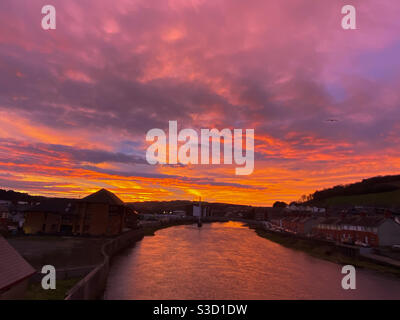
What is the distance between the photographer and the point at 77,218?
70938 mm

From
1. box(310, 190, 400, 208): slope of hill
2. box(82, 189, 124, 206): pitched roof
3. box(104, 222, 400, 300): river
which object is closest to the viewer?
box(104, 222, 400, 300): river

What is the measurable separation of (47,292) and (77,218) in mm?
50958

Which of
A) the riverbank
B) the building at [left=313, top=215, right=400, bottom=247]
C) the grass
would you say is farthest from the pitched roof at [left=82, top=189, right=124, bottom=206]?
the building at [left=313, top=215, right=400, bottom=247]

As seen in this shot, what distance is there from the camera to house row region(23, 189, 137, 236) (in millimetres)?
69562

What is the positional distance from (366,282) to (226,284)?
759 inches

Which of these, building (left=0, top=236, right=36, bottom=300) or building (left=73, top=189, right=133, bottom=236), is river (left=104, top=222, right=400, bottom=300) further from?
building (left=73, top=189, right=133, bottom=236)

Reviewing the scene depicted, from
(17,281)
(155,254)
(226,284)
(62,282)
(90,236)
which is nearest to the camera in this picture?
(17,281)

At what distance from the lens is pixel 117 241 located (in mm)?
59750

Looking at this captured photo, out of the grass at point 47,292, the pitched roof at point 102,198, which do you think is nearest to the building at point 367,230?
the grass at point 47,292

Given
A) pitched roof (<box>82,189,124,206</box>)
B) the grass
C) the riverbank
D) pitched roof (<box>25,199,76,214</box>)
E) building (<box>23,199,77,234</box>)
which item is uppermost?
pitched roof (<box>82,189,124,206</box>)

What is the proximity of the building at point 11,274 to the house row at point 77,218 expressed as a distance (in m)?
54.2
